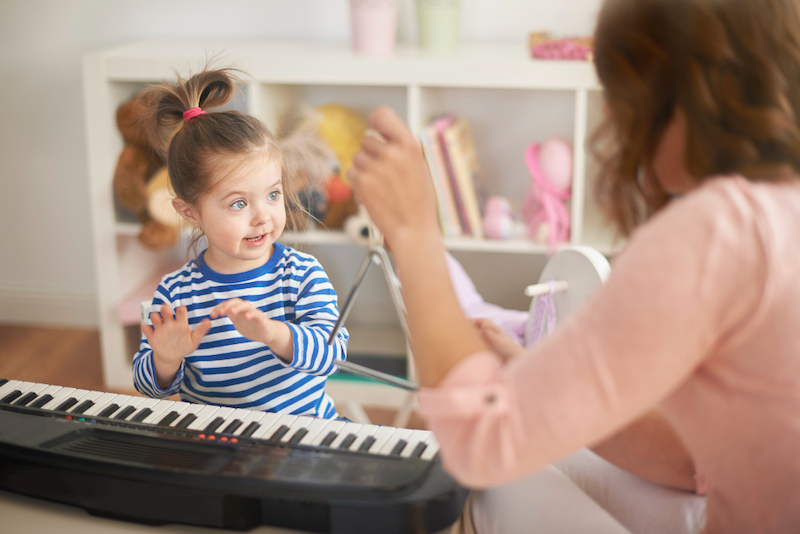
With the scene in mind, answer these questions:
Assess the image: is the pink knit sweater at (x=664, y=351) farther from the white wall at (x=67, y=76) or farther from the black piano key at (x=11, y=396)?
the white wall at (x=67, y=76)

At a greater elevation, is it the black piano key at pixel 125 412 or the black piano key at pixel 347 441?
the black piano key at pixel 125 412

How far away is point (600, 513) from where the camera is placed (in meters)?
0.67

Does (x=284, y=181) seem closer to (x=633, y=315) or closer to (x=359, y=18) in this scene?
(x=633, y=315)

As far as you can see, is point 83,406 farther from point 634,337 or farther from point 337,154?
point 337,154

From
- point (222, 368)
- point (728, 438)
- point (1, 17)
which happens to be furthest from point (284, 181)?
point (1, 17)

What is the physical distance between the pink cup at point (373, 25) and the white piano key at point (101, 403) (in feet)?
3.83

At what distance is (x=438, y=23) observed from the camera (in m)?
1.71

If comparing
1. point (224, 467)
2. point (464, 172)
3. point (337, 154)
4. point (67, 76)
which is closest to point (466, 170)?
point (464, 172)

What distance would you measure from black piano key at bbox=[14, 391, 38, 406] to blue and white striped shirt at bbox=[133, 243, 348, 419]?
121mm

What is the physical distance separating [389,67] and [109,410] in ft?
3.61

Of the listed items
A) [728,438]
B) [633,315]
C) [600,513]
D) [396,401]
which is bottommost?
[396,401]

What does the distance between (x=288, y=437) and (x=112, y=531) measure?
0.61 ft

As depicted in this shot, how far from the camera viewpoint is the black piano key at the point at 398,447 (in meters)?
0.70

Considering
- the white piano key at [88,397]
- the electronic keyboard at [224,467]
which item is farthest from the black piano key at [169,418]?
the white piano key at [88,397]
